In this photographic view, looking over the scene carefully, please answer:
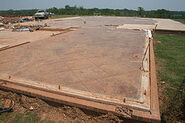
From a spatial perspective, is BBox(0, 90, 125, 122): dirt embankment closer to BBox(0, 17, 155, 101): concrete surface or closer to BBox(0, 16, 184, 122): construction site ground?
BBox(0, 16, 184, 122): construction site ground

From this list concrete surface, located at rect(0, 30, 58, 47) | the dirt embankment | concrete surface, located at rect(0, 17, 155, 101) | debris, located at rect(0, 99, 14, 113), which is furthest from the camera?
concrete surface, located at rect(0, 30, 58, 47)

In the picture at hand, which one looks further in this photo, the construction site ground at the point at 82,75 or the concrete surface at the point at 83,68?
the concrete surface at the point at 83,68

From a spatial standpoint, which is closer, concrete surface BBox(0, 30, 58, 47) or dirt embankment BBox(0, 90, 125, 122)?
dirt embankment BBox(0, 90, 125, 122)

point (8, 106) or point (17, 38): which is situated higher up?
point (17, 38)

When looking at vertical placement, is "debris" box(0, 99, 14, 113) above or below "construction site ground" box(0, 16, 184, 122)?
below

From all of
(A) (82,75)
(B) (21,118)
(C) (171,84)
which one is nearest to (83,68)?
(A) (82,75)

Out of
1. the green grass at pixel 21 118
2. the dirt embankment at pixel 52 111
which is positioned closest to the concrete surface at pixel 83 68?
the dirt embankment at pixel 52 111

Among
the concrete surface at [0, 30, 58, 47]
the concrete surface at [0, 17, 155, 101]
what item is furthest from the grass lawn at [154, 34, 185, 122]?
the concrete surface at [0, 30, 58, 47]

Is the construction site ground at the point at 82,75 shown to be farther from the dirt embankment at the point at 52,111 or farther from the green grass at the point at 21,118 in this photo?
the green grass at the point at 21,118

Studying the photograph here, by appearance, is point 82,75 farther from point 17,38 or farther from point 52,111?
point 17,38

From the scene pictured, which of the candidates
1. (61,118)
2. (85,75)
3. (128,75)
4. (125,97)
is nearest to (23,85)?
(61,118)

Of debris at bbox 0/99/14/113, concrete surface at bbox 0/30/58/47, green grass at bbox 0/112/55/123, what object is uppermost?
concrete surface at bbox 0/30/58/47

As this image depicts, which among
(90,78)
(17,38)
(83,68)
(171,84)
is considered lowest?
(171,84)

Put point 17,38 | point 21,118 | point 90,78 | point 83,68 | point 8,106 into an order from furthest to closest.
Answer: point 17,38 → point 83,68 → point 90,78 → point 8,106 → point 21,118
